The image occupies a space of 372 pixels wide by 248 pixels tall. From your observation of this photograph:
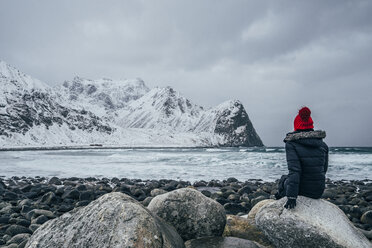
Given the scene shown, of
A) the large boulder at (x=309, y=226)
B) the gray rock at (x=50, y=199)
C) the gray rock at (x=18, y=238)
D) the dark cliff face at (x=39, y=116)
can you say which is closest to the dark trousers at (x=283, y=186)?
the large boulder at (x=309, y=226)

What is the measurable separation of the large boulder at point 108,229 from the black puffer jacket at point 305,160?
2.18 meters

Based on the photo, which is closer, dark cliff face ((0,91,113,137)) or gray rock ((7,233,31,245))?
gray rock ((7,233,31,245))

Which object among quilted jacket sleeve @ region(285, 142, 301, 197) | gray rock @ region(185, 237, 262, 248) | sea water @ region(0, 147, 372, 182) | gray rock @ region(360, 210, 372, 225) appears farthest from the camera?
sea water @ region(0, 147, 372, 182)

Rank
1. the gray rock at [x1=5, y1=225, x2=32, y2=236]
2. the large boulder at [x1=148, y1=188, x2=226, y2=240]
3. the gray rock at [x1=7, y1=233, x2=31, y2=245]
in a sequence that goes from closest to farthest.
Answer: the large boulder at [x1=148, y1=188, x2=226, y2=240], the gray rock at [x1=7, y1=233, x2=31, y2=245], the gray rock at [x1=5, y1=225, x2=32, y2=236]

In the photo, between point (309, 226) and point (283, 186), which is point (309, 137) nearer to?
point (283, 186)

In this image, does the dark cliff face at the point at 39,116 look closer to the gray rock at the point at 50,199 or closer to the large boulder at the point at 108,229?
the gray rock at the point at 50,199

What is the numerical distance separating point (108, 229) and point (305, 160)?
131 inches

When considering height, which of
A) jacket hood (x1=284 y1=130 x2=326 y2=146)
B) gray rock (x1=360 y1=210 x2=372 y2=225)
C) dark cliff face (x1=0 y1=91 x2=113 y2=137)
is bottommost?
gray rock (x1=360 y1=210 x2=372 y2=225)

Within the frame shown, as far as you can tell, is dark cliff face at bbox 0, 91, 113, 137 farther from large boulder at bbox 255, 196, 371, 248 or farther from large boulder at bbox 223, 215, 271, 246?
large boulder at bbox 255, 196, 371, 248

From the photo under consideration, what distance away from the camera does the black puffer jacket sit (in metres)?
4.49

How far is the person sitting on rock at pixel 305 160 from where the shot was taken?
450 centimetres

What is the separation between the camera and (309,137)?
4.53 m

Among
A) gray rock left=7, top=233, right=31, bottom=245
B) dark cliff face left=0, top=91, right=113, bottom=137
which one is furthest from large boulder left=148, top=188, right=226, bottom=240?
dark cliff face left=0, top=91, right=113, bottom=137

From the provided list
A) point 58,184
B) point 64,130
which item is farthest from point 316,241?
point 64,130
